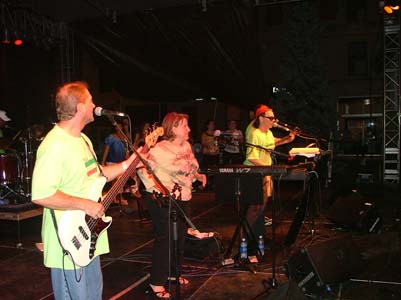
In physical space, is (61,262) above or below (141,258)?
above

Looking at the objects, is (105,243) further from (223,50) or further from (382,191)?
(382,191)

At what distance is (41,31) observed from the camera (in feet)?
26.6

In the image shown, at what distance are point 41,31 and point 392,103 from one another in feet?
30.9

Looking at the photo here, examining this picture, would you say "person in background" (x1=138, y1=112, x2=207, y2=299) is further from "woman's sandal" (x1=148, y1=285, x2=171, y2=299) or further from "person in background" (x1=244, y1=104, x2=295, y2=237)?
"person in background" (x1=244, y1=104, x2=295, y2=237)

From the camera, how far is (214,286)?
15.4ft

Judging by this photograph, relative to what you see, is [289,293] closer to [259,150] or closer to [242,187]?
[242,187]

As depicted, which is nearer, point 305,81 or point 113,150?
point 113,150

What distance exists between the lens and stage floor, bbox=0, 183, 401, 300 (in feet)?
14.1

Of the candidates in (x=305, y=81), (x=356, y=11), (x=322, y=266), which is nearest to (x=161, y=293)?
(x=322, y=266)

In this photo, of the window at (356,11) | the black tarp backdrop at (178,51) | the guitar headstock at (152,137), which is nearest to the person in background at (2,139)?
the black tarp backdrop at (178,51)

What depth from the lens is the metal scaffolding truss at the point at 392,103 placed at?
1159 cm

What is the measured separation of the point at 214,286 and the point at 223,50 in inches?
156

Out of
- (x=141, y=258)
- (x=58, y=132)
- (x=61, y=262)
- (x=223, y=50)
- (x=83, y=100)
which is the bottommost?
(x=141, y=258)

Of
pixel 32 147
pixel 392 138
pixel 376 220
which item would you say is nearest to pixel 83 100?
pixel 376 220
